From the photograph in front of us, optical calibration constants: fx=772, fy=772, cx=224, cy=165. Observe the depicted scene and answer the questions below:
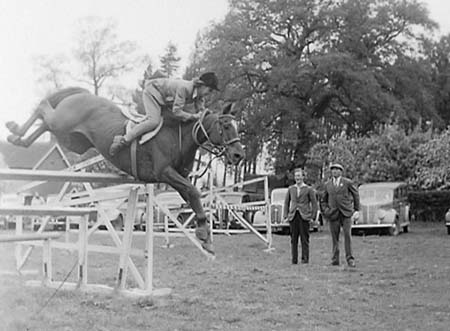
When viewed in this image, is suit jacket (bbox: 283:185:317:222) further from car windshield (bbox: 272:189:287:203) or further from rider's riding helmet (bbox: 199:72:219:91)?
car windshield (bbox: 272:189:287:203)

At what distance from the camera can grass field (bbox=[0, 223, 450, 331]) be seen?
6289mm

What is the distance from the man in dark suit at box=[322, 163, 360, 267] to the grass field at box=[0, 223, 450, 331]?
0.39 metres

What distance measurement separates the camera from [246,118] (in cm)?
3966

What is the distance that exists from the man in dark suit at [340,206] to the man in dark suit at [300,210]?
11.2 inches

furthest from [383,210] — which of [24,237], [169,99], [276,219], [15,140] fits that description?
[24,237]

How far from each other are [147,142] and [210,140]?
1.90 feet

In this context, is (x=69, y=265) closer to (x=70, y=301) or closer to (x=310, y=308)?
(x=70, y=301)

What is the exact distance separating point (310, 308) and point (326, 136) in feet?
111

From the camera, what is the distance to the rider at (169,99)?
23.1 feet

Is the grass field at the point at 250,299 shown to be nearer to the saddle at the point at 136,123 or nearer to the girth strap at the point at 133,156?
the girth strap at the point at 133,156

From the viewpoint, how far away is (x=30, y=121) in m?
7.26

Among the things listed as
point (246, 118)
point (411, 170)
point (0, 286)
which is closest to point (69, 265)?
point (0, 286)

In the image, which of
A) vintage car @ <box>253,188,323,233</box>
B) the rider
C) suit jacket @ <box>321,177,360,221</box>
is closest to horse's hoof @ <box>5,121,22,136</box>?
the rider

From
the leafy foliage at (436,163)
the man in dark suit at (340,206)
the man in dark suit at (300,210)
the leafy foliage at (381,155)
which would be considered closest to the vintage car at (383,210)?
the leafy foliage at (436,163)
